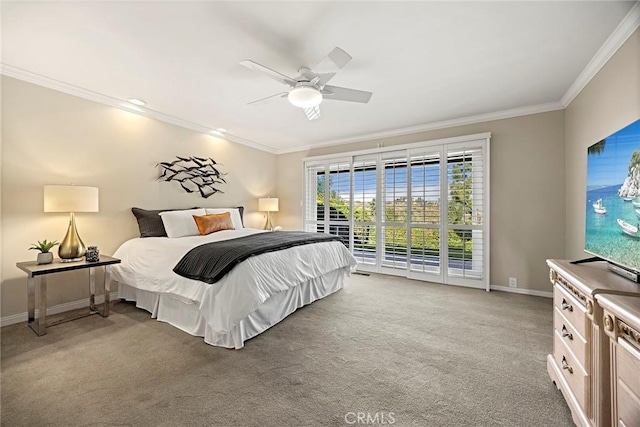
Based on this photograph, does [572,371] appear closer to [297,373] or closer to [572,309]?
[572,309]

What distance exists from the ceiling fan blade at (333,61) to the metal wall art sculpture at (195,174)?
291 centimetres

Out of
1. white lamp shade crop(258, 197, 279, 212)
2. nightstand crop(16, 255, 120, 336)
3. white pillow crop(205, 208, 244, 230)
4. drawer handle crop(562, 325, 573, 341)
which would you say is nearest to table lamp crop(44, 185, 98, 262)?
nightstand crop(16, 255, 120, 336)

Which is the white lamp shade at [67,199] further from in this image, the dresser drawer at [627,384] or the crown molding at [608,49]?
the crown molding at [608,49]

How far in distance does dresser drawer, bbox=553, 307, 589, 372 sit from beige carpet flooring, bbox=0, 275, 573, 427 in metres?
0.38

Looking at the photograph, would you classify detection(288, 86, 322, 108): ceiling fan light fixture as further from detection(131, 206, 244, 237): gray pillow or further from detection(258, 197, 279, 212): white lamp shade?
detection(258, 197, 279, 212): white lamp shade

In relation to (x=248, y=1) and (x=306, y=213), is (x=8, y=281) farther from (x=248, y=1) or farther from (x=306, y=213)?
(x=306, y=213)

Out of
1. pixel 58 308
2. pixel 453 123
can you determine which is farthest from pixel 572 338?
pixel 58 308

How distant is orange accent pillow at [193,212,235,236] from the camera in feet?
12.5

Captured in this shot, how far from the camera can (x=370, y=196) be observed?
16.4ft

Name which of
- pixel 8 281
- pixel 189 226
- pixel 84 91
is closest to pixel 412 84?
pixel 189 226

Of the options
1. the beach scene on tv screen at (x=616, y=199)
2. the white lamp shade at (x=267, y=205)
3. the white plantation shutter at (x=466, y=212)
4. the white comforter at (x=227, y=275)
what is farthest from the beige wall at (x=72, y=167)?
the beach scene on tv screen at (x=616, y=199)

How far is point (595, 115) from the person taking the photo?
265cm

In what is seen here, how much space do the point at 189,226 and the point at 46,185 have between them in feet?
4.83

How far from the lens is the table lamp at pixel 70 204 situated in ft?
8.86
